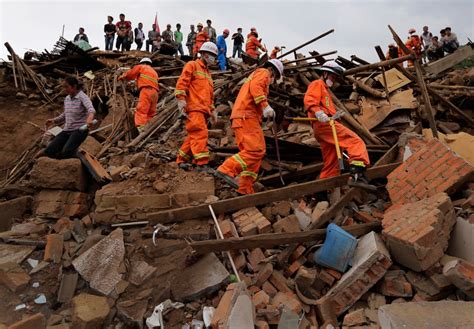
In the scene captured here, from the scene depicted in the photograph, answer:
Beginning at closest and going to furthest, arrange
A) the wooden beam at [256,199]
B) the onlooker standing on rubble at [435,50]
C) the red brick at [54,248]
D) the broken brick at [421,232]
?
the broken brick at [421,232] < the red brick at [54,248] < the wooden beam at [256,199] < the onlooker standing on rubble at [435,50]

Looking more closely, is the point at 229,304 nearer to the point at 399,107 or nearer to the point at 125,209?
the point at 125,209

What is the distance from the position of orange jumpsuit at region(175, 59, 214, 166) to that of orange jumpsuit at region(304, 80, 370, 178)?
147cm

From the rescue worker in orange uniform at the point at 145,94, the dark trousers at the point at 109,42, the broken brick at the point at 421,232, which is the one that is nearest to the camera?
the broken brick at the point at 421,232

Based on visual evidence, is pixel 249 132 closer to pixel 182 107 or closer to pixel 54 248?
pixel 182 107

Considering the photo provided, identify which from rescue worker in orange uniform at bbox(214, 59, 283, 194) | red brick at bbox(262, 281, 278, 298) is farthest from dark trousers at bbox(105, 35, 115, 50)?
red brick at bbox(262, 281, 278, 298)

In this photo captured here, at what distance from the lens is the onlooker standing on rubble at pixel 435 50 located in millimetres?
13789

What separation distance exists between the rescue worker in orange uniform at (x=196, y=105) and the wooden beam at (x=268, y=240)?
5.28ft

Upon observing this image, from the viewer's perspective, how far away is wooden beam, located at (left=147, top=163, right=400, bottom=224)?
13.1 ft

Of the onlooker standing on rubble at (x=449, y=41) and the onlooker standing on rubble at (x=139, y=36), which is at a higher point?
the onlooker standing on rubble at (x=139, y=36)

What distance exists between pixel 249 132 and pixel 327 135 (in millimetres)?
1089

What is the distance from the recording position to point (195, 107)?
16.8 ft

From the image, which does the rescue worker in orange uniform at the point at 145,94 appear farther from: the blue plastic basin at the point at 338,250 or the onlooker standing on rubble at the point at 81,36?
the onlooker standing on rubble at the point at 81,36

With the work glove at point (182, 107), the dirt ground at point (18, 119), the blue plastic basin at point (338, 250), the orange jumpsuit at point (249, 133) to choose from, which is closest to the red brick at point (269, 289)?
the blue plastic basin at point (338, 250)

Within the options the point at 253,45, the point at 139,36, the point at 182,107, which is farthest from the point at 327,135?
the point at 139,36
